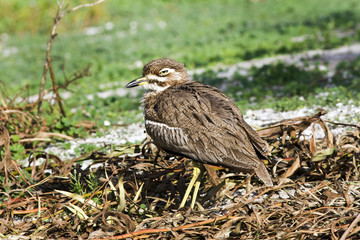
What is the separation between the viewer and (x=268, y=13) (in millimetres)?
14211

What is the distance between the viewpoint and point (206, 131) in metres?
3.92

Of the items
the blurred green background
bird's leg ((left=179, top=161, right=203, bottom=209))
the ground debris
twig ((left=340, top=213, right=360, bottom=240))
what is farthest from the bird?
the blurred green background

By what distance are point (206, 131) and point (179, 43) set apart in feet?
26.0

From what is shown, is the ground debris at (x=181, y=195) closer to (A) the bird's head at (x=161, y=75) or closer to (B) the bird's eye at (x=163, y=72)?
(A) the bird's head at (x=161, y=75)

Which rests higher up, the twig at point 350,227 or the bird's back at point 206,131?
the bird's back at point 206,131

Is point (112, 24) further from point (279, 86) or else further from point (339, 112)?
point (339, 112)

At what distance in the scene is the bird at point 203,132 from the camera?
3814 millimetres

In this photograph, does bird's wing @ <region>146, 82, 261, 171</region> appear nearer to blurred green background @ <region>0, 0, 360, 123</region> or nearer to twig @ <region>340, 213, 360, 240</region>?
twig @ <region>340, 213, 360, 240</region>

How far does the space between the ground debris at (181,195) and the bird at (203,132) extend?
0.79ft

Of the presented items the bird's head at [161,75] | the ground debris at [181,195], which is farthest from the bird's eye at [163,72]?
the ground debris at [181,195]

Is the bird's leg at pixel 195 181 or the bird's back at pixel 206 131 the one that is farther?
the bird's leg at pixel 195 181

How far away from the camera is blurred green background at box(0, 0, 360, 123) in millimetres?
7383

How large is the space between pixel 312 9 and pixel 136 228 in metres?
12.0

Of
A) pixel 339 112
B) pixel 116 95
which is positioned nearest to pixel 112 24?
pixel 116 95
